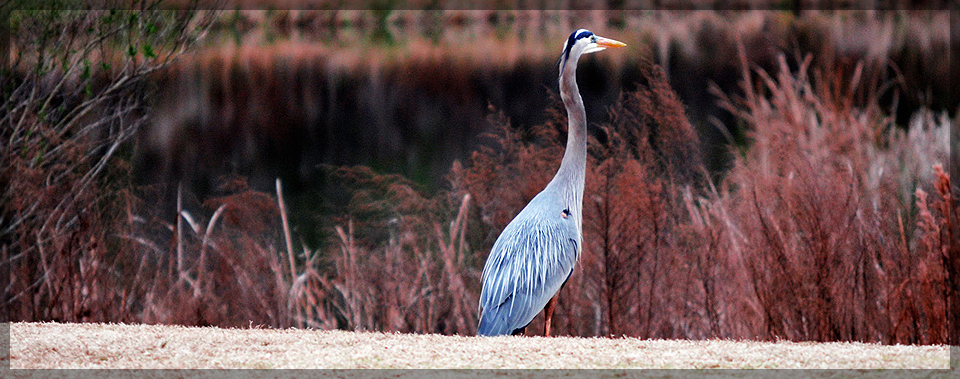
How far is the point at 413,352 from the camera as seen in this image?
295 cm

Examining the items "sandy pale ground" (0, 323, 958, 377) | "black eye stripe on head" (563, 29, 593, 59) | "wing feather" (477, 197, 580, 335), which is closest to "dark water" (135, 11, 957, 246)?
"black eye stripe on head" (563, 29, 593, 59)

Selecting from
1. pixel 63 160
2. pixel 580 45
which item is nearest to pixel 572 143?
pixel 580 45

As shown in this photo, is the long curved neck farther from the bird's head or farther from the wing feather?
the wing feather

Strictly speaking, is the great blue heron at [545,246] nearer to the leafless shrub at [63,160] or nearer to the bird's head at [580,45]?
the bird's head at [580,45]

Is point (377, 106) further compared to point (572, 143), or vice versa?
point (377, 106)

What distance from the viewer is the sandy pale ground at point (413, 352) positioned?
2803 millimetres

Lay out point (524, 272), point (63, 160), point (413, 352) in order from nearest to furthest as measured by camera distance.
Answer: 1. point (413, 352)
2. point (524, 272)
3. point (63, 160)

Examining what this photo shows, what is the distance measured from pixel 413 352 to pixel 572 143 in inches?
69.8

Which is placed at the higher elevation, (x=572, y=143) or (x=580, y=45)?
(x=580, y=45)

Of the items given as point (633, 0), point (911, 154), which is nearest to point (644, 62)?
point (911, 154)

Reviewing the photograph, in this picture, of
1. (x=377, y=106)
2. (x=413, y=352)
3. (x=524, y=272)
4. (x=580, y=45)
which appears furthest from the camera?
(x=377, y=106)

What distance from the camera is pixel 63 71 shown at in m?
5.66

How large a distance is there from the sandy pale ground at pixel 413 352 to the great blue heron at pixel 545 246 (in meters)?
0.85

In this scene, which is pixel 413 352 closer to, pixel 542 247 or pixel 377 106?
pixel 542 247
